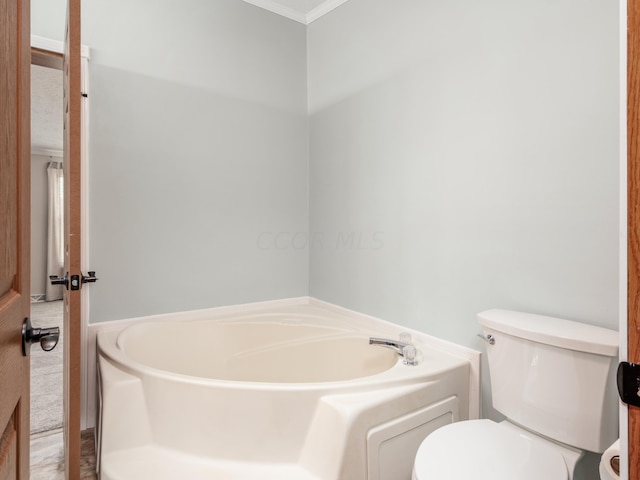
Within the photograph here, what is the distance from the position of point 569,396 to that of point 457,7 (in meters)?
1.76

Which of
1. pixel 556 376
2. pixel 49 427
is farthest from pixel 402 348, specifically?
pixel 49 427

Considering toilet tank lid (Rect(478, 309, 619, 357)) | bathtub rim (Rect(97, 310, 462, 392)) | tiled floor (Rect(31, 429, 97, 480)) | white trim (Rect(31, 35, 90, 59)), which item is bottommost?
tiled floor (Rect(31, 429, 97, 480))

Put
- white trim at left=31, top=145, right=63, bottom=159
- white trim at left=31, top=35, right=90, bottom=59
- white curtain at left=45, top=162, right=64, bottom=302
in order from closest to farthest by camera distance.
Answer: white trim at left=31, top=35, right=90, bottom=59
white trim at left=31, top=145, right=63, bottom=159
white curtain at left=45, top=162, right=64, bottom=302

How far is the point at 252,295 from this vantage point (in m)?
2.64

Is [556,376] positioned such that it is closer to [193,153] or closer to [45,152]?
[193,153]

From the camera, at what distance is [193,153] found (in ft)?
7.84

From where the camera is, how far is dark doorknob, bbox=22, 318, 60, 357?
76 cm

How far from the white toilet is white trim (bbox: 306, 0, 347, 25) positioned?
90.9 inches

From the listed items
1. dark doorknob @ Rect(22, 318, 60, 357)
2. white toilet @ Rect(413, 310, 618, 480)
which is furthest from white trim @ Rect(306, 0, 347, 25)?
dark doorknob @ Rect(22, 318, 60, 357)

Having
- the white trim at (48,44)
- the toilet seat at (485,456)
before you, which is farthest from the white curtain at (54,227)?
the toilet seat at (485,456)

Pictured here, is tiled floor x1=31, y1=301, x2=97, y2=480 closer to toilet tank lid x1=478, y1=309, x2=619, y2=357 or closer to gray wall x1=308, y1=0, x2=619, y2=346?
gray wall x1=308, y1=0, x2=619, y2=346

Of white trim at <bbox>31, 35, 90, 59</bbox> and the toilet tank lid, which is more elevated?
white trim at <bbox>31, 35, 90, 59</bbox>

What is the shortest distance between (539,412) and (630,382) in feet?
2.91

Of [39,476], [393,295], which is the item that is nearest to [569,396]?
[393,295]
